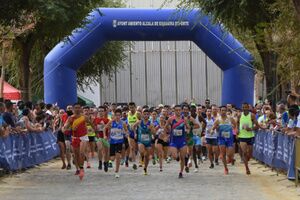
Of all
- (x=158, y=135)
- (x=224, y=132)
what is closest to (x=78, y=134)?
(x=158, y=135)

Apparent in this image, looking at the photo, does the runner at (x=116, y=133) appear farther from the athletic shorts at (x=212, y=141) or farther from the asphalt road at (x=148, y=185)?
the athletic shorts at (x=212, y=141)

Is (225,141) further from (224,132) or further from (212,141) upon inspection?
(212,141)

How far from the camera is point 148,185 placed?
16.8 metres

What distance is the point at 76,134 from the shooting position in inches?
747

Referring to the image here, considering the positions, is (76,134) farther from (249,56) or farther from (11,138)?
(249,56)

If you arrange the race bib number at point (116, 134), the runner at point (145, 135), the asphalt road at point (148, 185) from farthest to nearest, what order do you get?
1. the race bib number at point (116, 134)
2. the runner at point (145, 135)
3. the asphalt road at point (148, 185)

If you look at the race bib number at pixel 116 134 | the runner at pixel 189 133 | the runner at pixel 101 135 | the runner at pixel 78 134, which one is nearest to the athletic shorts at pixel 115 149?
the race bib number at pixel 116 134

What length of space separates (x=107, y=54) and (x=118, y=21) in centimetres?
1683

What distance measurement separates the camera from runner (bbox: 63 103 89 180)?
18797mm

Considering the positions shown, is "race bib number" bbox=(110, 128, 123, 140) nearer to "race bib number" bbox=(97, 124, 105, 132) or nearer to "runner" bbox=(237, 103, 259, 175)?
"race bib number" bbox=(97, 124, 105, 132)

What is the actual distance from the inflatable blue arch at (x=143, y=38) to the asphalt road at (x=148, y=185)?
614 centimetres

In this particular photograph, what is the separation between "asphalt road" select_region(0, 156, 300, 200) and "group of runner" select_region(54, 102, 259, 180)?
16.4 inches

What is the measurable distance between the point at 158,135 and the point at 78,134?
2862 mm

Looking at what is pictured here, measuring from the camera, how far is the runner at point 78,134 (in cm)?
1880
